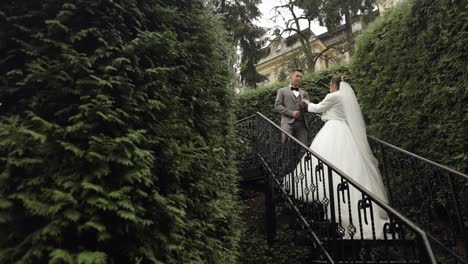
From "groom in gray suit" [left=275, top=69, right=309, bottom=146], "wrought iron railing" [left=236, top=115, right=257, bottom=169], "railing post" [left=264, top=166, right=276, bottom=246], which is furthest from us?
"wrought iron railing" [left=236, top=115, right=257, bottom=169]

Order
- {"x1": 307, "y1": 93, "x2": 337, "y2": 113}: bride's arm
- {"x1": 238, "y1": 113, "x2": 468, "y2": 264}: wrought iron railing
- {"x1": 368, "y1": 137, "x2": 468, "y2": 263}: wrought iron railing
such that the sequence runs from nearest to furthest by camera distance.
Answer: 1. {"x1": 238, "y1": 113, "x2": 468, "y2": 264}: wrought iron railing
2. {"x1": 368, "y1": 137, "x2": 468, "y2": 263}: wrought iron railing
3. {"x1": 307, "y1": 93, "x2": 337, "y2": 113}: bride's arm

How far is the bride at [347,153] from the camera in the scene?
475 cm

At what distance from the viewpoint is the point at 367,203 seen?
3787mm

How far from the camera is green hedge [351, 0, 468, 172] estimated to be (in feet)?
16.4

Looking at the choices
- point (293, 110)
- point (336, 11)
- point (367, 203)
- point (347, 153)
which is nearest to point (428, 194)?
point (347, 153)

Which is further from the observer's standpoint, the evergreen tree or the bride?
the evergreen tree

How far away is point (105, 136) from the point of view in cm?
230

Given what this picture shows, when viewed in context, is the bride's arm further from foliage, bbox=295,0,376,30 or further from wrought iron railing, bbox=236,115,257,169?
foliage, bbox=295,0,376,30

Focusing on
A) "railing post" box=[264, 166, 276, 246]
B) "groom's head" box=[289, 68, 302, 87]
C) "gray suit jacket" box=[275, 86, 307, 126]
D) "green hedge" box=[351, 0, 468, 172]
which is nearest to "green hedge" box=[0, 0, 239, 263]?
"railing post" box=[264, 166, 276, 246]

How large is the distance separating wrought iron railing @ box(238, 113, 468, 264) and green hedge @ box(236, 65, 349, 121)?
4.03 meters

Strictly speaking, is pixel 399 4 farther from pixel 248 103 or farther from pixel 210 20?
pixel 248 103

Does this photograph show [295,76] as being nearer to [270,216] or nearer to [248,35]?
[270,216]

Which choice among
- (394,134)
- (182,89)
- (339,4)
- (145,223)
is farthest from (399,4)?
(339,4)

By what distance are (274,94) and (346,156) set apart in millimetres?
6739
